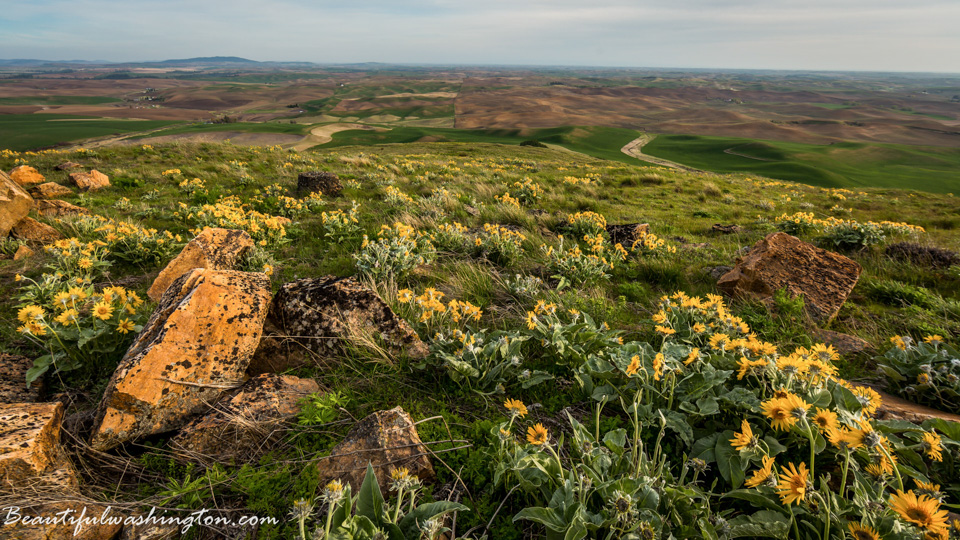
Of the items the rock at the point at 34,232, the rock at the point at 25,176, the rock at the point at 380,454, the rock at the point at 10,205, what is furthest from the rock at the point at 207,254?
the rock at the point at 25,176

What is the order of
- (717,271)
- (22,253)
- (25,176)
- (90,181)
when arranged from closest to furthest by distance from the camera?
(22,253)
(717,271)
(25,176)
(90,181)

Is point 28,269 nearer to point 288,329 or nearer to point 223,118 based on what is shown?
point 288,329

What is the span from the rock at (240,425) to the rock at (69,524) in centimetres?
45

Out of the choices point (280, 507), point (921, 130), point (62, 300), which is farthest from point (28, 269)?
point (921, 130)

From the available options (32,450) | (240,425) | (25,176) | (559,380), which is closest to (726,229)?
(559,380)

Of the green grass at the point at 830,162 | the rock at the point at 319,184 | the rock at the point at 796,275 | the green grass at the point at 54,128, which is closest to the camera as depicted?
the rock at the point at 796,275

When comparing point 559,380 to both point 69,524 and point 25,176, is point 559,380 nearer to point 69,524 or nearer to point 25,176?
point 69,524

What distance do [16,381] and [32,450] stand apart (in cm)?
137

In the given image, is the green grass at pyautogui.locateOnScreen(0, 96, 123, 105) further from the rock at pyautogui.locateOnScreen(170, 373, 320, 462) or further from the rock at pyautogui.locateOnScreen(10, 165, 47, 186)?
the rock at pyautogui.locateOnScreen(170, 373, 320, 462)

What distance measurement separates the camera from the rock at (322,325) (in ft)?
11.2

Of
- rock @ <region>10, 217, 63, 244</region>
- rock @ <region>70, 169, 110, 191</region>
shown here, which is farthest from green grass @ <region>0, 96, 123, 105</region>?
rock @ <region>10, 217, 63, 244</region>

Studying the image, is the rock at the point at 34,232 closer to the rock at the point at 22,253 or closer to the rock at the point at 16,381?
the rock at the point at 22,253

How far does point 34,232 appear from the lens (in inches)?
252

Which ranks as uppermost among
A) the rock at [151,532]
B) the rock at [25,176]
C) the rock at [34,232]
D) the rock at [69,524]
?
the rock at [25,176]
